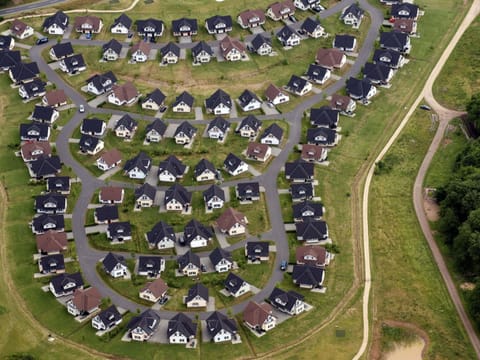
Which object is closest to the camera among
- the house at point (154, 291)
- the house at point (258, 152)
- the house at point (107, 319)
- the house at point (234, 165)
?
the house at point (107, 319)

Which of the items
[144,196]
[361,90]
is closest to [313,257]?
[144,196]

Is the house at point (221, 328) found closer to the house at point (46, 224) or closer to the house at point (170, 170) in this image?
the house at point (46, 224)

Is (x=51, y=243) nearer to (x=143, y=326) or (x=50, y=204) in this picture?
(x=50, y=204)

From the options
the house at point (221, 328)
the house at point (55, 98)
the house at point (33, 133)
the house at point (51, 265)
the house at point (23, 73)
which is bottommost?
the house at point (221, 328)

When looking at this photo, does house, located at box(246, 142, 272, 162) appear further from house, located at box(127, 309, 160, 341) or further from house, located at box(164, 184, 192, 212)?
house, located at box(127, 309, 160, 341)

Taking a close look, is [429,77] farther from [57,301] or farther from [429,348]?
[57,301]

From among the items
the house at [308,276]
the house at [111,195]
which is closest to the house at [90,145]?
the house at [111,195]

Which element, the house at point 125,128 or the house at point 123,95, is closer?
the house at point 125,128
